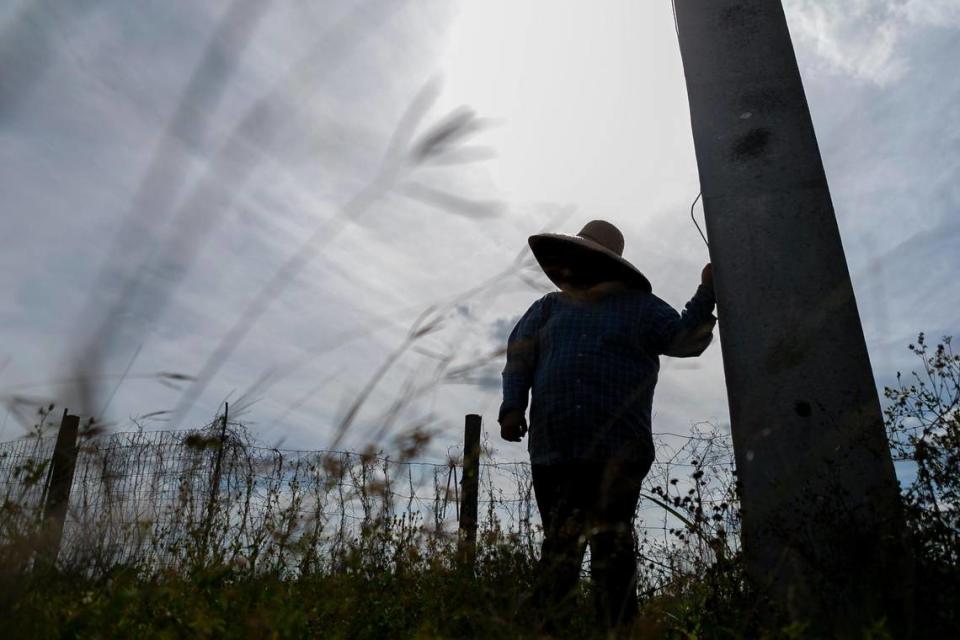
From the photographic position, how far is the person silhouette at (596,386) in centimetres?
265

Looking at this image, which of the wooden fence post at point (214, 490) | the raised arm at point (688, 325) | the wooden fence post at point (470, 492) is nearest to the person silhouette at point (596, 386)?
the raised arm at point (688, 325)

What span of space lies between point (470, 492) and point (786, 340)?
3.09 meters

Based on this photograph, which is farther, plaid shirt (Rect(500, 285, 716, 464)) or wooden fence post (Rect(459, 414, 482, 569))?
plaid shirt (Rect(500, 285, 716, 464))

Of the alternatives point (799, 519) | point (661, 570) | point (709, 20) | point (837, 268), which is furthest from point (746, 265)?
point (661, 570)

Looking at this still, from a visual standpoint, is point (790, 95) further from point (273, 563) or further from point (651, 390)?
point (273, 563)

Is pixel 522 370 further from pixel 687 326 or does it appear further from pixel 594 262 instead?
pixel 687 326

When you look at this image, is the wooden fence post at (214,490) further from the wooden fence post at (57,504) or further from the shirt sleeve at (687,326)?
the shirt sleeve at (687,326)

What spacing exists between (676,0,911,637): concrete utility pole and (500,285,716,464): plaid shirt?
0.53 m

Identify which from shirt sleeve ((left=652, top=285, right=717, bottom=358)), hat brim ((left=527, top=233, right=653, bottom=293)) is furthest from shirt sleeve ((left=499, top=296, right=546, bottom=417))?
shirt sleeve ((left=652, top=285, right=717, bottom=358))

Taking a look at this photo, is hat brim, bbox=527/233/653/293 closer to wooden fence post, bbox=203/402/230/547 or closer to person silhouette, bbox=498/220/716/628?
person silhouette, bbox=498/220/716/628

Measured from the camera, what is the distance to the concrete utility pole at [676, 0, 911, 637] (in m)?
1.88

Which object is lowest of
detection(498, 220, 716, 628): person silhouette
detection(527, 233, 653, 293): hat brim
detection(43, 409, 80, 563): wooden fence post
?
detection(43, 409, 80, 563): wooden fence post

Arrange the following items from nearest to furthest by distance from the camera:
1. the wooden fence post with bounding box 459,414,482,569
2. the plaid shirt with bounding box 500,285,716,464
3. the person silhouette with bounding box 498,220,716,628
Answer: the wooden fence post with bounding box 459,414,482,569, the person silhouette with bounding box 498,220,716,628, the plaid shirt with bounding box 500,285,716,464

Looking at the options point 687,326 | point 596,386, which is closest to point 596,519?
point 596,386
